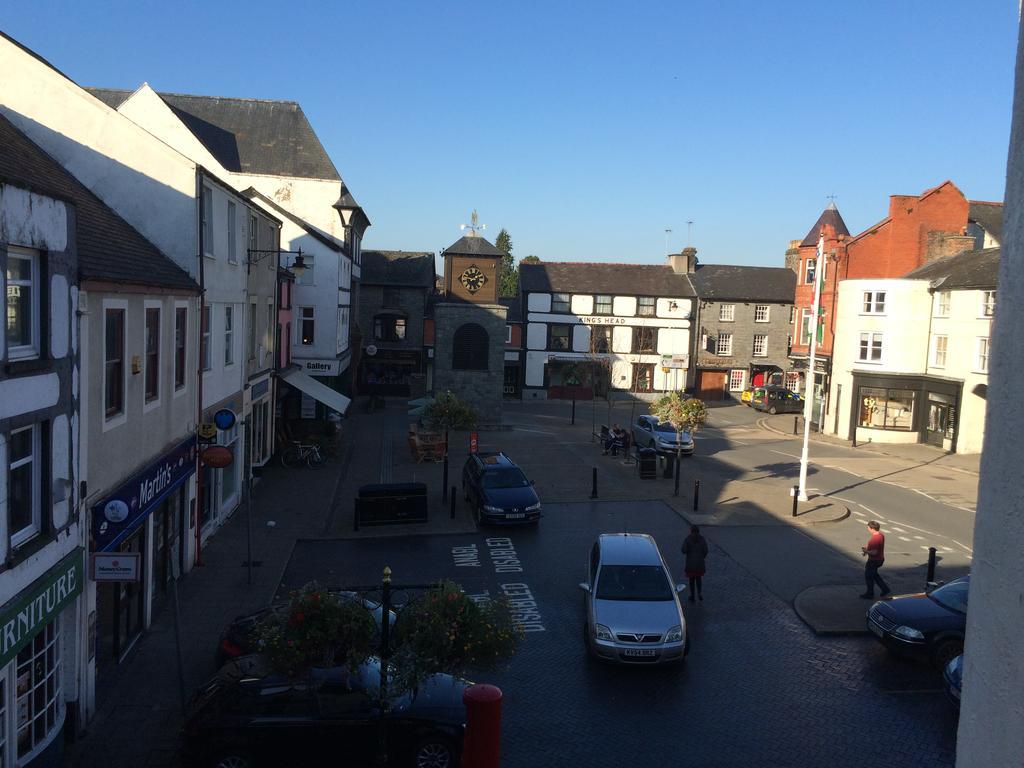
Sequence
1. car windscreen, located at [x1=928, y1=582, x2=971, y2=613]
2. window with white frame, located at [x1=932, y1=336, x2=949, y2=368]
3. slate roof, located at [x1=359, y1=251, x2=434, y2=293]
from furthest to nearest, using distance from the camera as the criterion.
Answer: slate roof, located at [x1=359, y1=251, x2=434, y2=293] → window with white frame, located at [x1=932, y1=336, x2=949, y2=368] → car windscreen, located at [x1=928, y1=582, x2=971, y2=613]

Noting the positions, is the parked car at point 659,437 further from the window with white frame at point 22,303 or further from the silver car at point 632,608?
the window with white frame at point 22,303

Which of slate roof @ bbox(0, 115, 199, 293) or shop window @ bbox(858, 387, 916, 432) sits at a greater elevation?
slate roof @ bbox(0, 115, 199, 293)

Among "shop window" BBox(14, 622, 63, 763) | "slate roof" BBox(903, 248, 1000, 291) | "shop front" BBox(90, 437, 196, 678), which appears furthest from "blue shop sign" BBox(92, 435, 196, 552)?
"slate roof" BBox(903, 248, 1000, 291)

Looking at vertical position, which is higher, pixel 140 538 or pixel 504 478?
pixel 140 538

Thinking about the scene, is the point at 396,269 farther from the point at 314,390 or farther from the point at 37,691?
the point at 37,691

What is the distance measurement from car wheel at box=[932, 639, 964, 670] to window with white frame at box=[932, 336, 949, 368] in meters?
27.2

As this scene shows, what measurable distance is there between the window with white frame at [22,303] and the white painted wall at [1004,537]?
27.8ft

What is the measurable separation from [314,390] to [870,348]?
2609cm

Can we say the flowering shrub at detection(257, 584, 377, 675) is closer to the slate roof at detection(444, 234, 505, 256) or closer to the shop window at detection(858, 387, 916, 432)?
the slate roof at detection(444, 234, 505, 256)

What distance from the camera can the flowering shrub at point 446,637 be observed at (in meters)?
8.47

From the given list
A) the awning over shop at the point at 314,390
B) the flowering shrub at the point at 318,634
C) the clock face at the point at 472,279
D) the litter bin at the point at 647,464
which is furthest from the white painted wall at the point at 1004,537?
the clock face at the point at 472,279

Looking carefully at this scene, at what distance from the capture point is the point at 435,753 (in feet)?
31.0

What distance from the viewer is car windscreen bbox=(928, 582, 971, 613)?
510 inches

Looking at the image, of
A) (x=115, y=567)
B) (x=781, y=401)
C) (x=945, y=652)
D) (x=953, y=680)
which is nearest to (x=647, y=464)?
(x=945, y=652)
